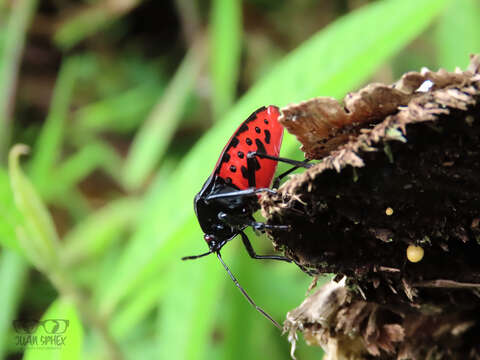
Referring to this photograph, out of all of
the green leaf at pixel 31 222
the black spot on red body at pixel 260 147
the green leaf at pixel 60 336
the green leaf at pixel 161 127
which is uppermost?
the green leaf at pixel 31 222

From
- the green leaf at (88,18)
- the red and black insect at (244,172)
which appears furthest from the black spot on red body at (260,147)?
the green leaf at (88,18)

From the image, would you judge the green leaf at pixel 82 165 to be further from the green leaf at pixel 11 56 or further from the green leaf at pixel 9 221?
the green leaf at pixel 9 221

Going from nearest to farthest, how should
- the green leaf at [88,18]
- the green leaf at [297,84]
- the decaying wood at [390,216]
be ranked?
1. the decaying wood at [390,216]
2. the green leaf at [297,84]
3. the green leaf at [88,18]

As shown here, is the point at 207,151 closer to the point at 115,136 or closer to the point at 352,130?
the point at 352,130

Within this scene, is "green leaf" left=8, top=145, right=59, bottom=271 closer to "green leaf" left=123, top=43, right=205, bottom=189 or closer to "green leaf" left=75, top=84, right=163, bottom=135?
"green leaf" left=123, top=43, right=205, bottom=189

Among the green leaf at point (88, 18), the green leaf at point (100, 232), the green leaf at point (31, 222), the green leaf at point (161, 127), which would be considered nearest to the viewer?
the green leaf at point (31, 222)

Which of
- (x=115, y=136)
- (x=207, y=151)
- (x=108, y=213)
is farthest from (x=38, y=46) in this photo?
(x=207, y=151)

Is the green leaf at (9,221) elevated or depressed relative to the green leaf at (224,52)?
elevated

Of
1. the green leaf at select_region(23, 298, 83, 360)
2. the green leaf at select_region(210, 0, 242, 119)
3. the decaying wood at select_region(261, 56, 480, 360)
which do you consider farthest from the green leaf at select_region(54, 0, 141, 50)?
the decaying wood at select_region(261, 56, 480, 360)

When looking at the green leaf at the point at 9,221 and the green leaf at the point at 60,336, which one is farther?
the green leaf at the point at 9,221
